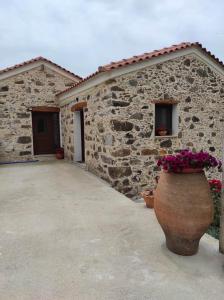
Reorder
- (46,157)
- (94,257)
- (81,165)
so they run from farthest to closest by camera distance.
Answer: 1. (46,157)
2. (81,165)
3. (94,257)

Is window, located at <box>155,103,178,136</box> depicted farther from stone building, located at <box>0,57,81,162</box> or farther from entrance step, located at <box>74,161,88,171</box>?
stone building, located at <box>0,57,81,162</box>

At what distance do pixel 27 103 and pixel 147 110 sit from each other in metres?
5.61

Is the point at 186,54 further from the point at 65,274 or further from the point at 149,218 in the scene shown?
the point at 65,274

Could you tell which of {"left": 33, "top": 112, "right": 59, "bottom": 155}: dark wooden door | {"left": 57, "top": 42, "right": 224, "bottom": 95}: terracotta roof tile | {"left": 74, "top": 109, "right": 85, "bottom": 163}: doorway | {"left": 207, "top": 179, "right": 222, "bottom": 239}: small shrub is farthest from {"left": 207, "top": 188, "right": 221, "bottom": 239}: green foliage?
{"left": 33, "top": 112, "right": 59, "bottom": 155}: dark wooden door

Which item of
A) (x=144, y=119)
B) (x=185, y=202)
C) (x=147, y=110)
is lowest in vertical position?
(x=185, y=202)

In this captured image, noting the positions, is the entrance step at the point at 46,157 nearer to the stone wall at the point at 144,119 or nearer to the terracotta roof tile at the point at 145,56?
the stone wall at the point at 144,119

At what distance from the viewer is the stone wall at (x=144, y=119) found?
5.82m

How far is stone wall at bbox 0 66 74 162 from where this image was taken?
367 inches

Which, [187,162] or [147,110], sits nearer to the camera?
[187,162]

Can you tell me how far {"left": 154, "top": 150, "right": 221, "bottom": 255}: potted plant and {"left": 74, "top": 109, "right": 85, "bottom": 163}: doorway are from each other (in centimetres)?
636

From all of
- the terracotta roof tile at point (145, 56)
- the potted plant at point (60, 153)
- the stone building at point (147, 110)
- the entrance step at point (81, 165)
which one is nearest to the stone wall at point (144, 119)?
the stone building at point (147, 110)

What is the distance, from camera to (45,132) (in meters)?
10.5

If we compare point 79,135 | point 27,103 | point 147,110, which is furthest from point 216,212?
point 27,103

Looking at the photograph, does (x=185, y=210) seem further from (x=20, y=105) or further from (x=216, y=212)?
(x=20, y=105)
